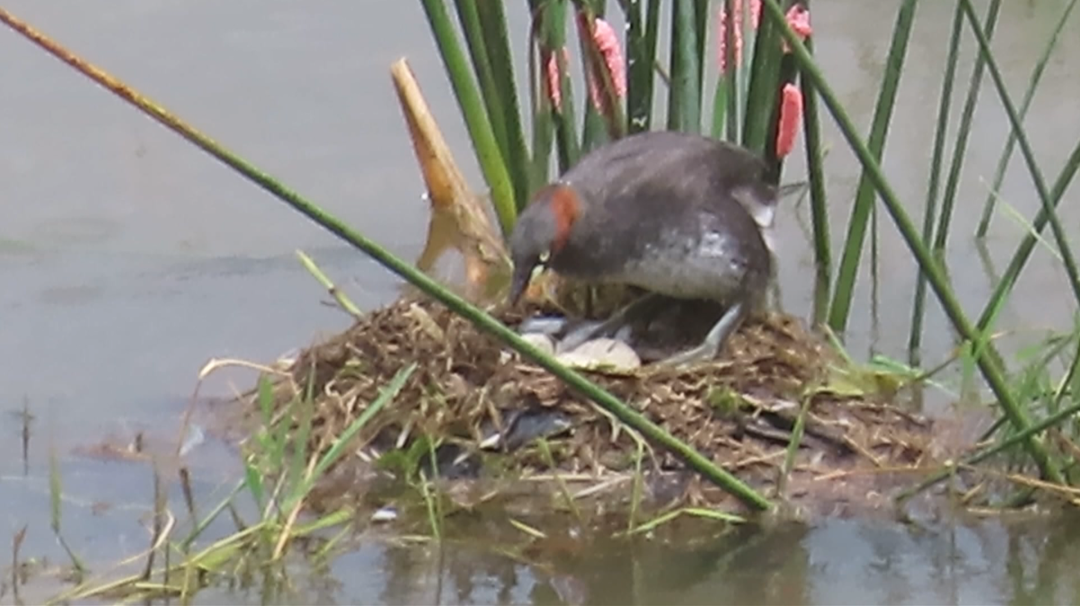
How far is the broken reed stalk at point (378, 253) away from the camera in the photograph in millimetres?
2555

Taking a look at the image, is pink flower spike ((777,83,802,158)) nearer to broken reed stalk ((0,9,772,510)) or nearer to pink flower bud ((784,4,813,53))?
pink flower bud ((784,4,813,53))

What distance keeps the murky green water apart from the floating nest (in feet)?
0.61

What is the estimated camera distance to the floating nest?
356 cm

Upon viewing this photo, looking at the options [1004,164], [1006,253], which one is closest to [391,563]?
[1004,164]

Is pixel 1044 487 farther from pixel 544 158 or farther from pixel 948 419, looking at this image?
pixel 544 158

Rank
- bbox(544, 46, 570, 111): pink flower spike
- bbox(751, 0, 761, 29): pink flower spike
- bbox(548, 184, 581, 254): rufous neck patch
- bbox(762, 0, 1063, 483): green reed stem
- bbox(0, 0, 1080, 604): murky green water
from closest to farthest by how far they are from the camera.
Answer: bbox(762, 0, 1063, 483): green reed stem < bbox(0, 0, 1080, 604): murky green water < bbox(548, 184, 581, 254): rufous neck patch < bbox(544, 46, 570, 111): pink flower spike < bbox(751, 0, 761, 29): pink flower spike

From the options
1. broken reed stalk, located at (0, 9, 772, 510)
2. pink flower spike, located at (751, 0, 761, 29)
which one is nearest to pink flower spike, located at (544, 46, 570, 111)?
pink flower spike, located at (751, 0, 761, 29)

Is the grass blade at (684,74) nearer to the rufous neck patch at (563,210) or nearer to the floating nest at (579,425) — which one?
the rufous neck patch at (563,210)

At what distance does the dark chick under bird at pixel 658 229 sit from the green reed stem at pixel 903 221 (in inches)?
33.1

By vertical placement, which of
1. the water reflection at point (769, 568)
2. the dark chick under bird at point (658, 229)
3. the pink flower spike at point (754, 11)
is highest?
the pink flower spike at point (754, 11)

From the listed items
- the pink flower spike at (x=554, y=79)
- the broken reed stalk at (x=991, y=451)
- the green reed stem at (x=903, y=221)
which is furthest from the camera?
the pink flower spike at (x=554, y=79)

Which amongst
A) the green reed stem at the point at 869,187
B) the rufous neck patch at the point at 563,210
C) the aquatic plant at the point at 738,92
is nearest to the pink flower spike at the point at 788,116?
the aquatic plant at the point at 738,92

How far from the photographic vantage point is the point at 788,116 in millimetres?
4273

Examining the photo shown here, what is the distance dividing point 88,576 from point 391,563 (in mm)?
477
